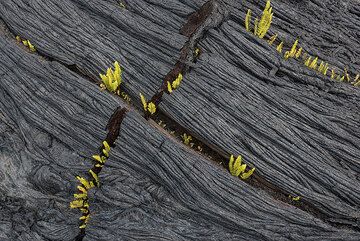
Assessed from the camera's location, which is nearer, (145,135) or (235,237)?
(235,237)

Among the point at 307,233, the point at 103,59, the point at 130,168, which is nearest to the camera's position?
the point at 307,233

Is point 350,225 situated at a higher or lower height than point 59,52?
higher

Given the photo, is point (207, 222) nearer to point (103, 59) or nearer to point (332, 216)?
point (332, 216)

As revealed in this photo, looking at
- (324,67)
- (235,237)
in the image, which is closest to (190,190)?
(235,237)

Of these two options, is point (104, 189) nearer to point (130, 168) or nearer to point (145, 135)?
point (130, 168)

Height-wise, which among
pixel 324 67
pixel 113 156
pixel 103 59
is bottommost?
pixel 113 156

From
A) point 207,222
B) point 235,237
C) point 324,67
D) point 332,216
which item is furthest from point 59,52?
point 332,216

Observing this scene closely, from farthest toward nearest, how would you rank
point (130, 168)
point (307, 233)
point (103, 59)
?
point (103, 59) < point (130, 168) < point (307, 233)
